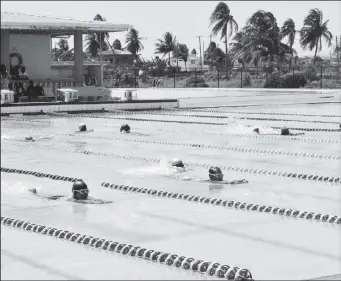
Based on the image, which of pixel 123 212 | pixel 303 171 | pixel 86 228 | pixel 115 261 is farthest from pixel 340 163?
pixel 115 261

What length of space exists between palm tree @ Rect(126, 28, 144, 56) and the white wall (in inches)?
1465

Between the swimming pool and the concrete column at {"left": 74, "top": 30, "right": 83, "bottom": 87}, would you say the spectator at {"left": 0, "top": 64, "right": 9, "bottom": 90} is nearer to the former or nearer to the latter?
the concrete column at {"left": 74, "top": 30, "right": 83, "bottom": 87}

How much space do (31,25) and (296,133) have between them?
13896 mm

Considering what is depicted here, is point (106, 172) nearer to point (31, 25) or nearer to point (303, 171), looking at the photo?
point (303, 171)

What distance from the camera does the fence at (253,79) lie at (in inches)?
1230

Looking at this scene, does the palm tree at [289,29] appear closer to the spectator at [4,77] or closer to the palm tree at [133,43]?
the palm tree at [133,43]

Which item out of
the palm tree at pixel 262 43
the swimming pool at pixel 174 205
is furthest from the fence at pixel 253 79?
the swimming pool at pixel 174 205

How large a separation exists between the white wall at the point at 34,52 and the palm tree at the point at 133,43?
122 ft

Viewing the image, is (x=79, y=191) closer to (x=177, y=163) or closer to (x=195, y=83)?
(x=177, y=163)

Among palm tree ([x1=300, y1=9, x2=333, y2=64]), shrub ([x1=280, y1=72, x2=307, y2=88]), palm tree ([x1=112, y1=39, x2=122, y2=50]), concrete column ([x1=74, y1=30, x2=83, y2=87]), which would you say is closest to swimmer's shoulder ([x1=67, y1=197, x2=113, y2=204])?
concrete column ([x1=74, y1=30, x2=83, y2=87])

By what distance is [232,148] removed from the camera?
8.93m

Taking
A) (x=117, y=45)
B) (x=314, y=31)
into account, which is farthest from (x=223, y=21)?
(x=117, y=45)

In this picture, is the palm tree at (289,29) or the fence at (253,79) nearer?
the fence at (253,79)

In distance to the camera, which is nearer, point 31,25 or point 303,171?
point 303,171
